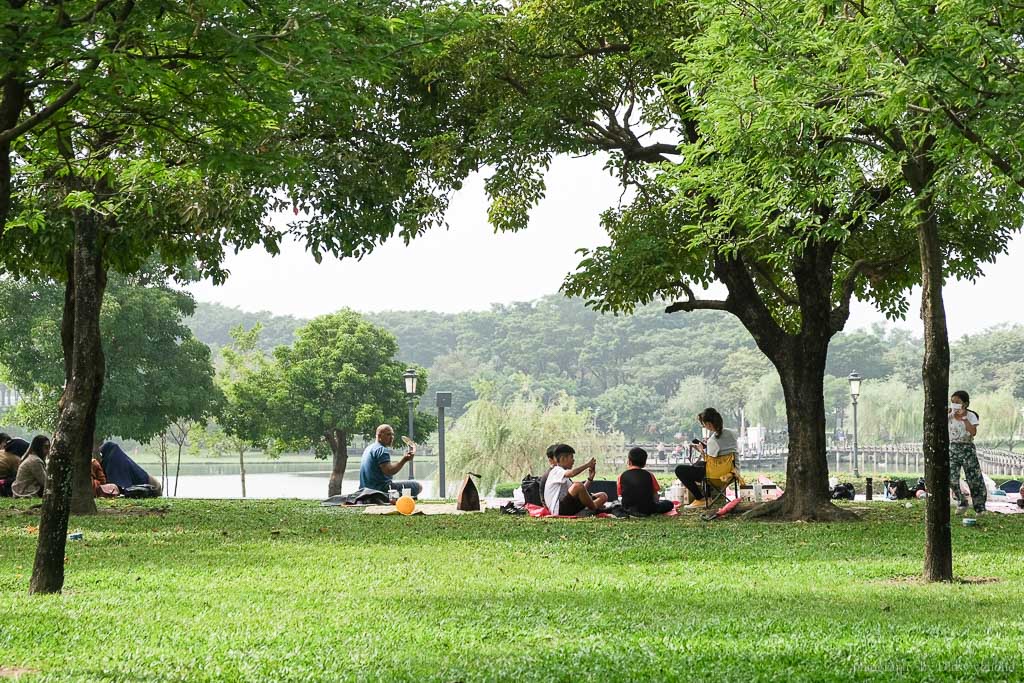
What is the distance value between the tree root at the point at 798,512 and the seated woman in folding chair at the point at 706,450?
3.13 feet

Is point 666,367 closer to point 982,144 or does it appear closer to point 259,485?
point 259,485

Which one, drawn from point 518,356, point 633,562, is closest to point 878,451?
point 518,356

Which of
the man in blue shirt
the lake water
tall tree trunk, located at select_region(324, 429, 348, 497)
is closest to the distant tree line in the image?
the lake water

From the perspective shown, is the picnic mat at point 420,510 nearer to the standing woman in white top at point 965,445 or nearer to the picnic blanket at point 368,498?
the picnic blanket at point 368,498

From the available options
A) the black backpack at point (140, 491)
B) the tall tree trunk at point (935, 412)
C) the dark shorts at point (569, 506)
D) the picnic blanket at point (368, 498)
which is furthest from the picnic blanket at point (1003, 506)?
the black backpack at point (140, 491)

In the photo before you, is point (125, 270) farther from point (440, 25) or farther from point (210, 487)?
point (210, 487)

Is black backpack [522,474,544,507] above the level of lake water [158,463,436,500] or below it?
above

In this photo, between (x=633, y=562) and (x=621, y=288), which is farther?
(x=621, y=288)

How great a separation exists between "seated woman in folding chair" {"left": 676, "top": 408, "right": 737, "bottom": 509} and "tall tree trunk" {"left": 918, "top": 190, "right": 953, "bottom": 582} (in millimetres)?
6415

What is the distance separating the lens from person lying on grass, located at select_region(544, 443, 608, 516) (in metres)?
15.1

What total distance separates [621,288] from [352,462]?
277ft

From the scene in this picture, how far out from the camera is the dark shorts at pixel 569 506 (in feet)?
49.9

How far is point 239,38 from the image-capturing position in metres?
7.16

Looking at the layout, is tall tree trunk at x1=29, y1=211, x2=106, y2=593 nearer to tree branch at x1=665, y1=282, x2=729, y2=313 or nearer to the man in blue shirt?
the man in blue shirt
